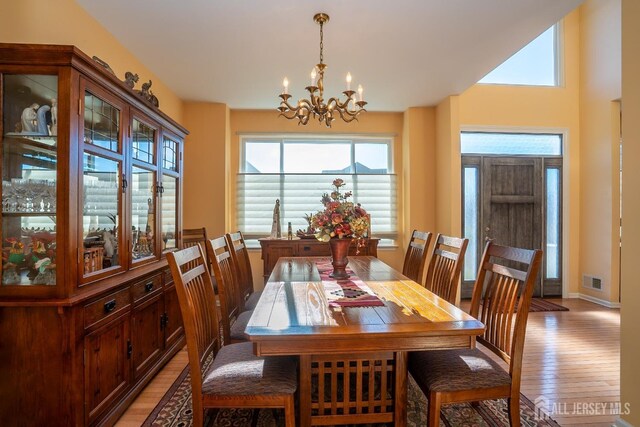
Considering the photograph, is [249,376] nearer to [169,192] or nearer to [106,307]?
[106,307]

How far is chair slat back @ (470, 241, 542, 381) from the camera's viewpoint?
1471 millimetres

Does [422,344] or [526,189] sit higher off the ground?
[526,189]

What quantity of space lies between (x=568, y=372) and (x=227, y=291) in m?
2.65

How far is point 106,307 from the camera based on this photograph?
1865 millimetres

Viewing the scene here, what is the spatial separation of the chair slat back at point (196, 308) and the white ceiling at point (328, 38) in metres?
1.89

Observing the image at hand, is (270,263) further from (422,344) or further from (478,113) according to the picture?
(478,113)

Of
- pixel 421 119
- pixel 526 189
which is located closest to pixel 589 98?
pixel 526 189

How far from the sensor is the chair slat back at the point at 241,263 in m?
2.64

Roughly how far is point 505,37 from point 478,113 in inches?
74.5

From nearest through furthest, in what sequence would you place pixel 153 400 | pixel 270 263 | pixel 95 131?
1. pixel 95 131
2. pixel 153 400
3. pixel 270 263

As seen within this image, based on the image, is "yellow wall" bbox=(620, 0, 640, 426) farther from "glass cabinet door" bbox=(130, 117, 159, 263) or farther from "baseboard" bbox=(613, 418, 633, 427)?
"glass cabinet door" bbox=(130, 117, 159, 263)

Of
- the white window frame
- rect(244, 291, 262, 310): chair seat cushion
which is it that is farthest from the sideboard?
the white window frame

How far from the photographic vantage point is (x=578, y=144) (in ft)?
15.3

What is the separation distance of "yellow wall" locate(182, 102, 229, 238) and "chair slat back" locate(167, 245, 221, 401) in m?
2.59
